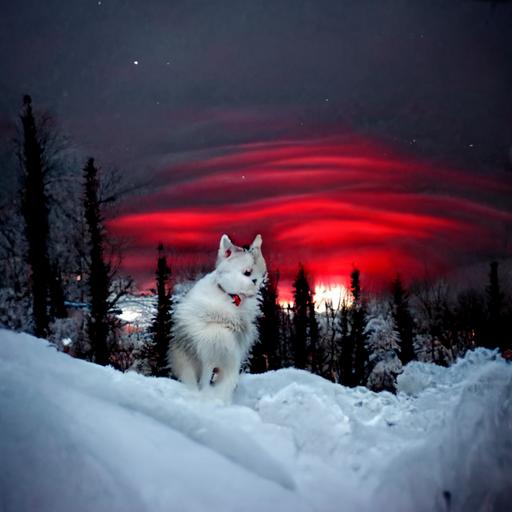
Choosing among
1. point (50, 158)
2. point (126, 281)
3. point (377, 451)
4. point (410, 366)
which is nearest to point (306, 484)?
point (377, 451)

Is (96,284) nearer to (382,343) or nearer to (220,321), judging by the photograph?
(220,321)

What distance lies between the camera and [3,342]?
4605mm

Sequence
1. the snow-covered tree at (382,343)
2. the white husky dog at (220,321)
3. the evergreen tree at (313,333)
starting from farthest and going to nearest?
the snow-covered tree at (382,343), the evergreen tree at (313,333), the white husky dog at (220,321)

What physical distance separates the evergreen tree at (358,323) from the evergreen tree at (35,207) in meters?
22.8

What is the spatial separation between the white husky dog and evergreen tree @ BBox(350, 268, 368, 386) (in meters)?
30.4

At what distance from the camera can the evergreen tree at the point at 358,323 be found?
39.0m

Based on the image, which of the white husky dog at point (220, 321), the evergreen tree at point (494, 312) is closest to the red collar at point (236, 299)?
the white husky dog at point (220, 321)

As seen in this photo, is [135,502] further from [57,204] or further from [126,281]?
[126,281]

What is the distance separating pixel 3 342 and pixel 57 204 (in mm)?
24039

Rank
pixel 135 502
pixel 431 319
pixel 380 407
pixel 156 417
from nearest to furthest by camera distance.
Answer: pixel 135 502 < pixel 156 417 < pixel 380 407 < pixel 431 319

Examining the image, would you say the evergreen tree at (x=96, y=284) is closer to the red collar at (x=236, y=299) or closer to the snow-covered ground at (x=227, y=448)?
the red collar at (x=236, y=299)

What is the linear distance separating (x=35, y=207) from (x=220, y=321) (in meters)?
17.9

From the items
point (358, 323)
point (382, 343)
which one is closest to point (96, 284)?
point (358, 323)

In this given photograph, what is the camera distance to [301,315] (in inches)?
1916
